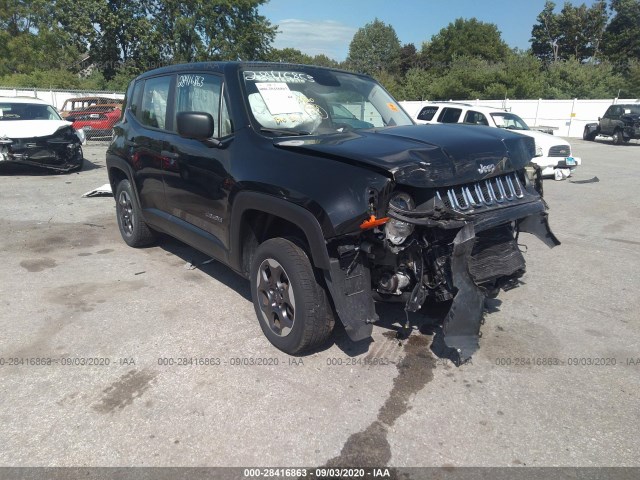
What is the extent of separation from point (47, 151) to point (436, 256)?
34.3 feet

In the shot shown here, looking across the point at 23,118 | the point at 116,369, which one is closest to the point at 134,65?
the point at 23,118

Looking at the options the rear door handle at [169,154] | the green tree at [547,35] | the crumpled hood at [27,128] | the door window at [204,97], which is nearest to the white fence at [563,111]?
the crumpled hood at [27,128]

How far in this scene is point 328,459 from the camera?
8.43ft

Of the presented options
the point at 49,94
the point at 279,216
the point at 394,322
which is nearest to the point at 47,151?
the point at 279,216

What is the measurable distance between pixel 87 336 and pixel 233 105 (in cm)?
211

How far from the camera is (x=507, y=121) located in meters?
13.3

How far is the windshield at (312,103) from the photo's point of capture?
3834 mm

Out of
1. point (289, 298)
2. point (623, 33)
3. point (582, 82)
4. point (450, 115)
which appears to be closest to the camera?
point (289, 298)

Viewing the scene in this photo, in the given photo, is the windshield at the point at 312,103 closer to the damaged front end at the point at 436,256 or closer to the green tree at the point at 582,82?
the damaged front end at the point at 436,256

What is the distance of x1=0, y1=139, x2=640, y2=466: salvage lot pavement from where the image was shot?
104 inches

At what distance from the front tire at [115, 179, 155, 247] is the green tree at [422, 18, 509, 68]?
64065 millimetres

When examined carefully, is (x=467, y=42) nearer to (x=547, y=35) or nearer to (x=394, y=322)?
(x=547, y=35)

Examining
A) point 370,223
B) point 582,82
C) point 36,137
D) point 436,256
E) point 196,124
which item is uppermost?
point 582,82

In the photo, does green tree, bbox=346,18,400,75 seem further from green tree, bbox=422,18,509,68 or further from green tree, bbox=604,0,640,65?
green tree, bbox=604,0,640,65
